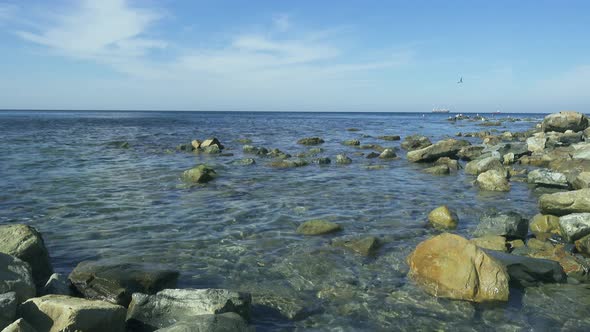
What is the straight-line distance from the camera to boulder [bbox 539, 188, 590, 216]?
31.0ft

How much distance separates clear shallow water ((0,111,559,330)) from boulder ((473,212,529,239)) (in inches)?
18.9

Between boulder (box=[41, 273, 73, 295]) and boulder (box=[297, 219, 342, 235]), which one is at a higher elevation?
boulder (box=[41, 273, 73, 295])

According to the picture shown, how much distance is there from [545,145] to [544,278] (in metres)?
21.0

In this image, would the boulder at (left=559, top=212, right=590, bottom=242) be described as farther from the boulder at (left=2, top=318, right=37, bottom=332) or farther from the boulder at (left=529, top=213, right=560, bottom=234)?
the boulder at (left=2, top=318, right=37, bottom=332)

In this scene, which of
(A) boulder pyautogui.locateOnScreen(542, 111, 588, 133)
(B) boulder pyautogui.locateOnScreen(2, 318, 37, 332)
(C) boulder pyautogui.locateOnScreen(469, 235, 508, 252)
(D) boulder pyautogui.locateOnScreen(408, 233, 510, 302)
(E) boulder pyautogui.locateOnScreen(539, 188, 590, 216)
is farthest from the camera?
(A) boulder pyautogui.locateOnScreen(542, 111, 588, 133)

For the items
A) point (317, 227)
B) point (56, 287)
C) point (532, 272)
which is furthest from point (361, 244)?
point (56, 287)

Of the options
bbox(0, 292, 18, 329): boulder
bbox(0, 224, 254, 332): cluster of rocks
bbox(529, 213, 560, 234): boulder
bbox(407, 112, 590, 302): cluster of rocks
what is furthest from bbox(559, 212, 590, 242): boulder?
bbox(0, 292, 18, 329): boulder

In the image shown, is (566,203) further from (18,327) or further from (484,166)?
(18,327)

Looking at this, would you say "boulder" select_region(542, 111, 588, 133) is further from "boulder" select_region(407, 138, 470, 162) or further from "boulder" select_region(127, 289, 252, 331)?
"boulder" select_region(127, 289, 252, 331)

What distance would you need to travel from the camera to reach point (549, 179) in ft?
47.1

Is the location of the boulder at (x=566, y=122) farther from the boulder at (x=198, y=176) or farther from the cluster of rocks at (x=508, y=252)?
the boulder at (x=198, y=176)

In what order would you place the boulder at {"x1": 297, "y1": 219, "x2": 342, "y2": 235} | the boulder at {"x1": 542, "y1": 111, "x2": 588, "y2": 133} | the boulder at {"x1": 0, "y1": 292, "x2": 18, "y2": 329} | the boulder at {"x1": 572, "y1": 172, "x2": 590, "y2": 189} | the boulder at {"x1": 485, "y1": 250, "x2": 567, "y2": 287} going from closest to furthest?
1. the boulder at {"x1": 0, "y1": 292, "x2": 18, "y2": 329}
2. the boulder at {"x1": 485, "y1": 250, "x2": 567, "y2": 287}
3. the boulder at {"x1": 297, "y1": 219, "x2": 342, "y2": 235}
4. the boulder at {"x1": 572, "y1": 172, "x2": 590, "y2": 189}
5. the boulder at {"x1": 542, "y1": 111, "x2": 588, "y2": 133}

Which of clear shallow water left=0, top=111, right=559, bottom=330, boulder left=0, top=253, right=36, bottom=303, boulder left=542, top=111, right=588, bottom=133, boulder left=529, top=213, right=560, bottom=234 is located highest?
boulder left=542, top=111, right=588, bottom=133

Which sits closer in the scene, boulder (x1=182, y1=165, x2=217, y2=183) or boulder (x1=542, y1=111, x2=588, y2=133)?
boulder (x1=182, y1=165, x2=217, y2=183)
